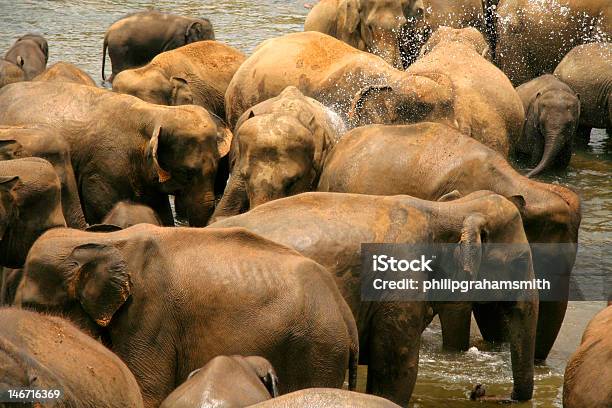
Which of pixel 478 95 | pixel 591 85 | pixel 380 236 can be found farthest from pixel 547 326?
pixel 591 85

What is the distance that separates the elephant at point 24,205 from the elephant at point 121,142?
2.19 m

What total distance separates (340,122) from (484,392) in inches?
127

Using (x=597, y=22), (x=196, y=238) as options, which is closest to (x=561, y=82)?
(x=597, y=22)

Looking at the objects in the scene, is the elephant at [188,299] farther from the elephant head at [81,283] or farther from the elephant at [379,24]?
the elephant at [379,24]

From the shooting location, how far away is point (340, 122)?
11.1m

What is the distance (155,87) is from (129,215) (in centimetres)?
267

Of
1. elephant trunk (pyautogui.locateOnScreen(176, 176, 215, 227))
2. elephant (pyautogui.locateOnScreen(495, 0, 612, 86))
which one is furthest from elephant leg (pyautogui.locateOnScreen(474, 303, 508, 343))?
elephant (pyautogui.locateOnScreen(495, 0, 612, 86))

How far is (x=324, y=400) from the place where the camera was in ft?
17.3

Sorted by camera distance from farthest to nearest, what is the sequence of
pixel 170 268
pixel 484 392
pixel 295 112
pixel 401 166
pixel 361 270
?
pixel 295 112, pixel 401 166, pixel 484 392, pixel 361 270, pixel 170 268

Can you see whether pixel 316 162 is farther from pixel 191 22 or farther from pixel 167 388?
pixel 191 22

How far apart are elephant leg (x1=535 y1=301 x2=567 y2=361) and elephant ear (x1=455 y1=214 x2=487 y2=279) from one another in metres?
1.44

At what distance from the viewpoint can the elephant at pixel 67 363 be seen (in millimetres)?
4668

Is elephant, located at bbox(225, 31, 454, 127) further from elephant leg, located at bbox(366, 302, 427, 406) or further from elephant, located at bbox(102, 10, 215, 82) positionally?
elephant, located at bbox(102, 10, 215, 82)

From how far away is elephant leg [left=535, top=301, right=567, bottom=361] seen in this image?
9133 mm
